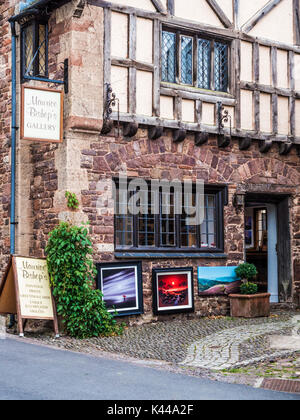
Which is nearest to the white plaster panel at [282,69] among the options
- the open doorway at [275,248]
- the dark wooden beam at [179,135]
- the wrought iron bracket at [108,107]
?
the open doorway at [275,248]

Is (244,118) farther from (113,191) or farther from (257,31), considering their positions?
(113,191)

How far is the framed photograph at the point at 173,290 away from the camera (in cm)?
1262

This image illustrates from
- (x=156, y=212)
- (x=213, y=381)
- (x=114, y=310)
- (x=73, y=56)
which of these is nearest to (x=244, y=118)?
(x=156, y=212)

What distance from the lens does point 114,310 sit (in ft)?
39.3

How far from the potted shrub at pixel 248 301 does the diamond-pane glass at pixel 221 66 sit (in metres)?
3.64

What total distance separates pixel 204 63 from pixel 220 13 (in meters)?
1.04

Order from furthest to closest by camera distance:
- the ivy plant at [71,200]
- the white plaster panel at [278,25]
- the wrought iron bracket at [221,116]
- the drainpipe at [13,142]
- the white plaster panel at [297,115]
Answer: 1. the white plaster panel at [297,115]
2. the white plaster panel at [278,25]
3. the wrought iron bracket at [221,116]
4. the drainpipe at [13,142]
5. the ivy plant at [71,200]

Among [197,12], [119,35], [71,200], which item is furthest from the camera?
[197,12]

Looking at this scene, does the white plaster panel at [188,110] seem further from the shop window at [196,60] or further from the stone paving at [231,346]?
the stone paving at [231,346]

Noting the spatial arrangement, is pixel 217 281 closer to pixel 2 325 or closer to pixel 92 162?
pixel 92 162

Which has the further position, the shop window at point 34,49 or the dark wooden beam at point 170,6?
the dark wooden beam at point 170,6

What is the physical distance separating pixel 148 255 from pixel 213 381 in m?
5.28

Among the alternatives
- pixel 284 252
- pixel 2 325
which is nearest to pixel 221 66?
pixel 284 252

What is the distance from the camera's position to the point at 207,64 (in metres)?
13.7
